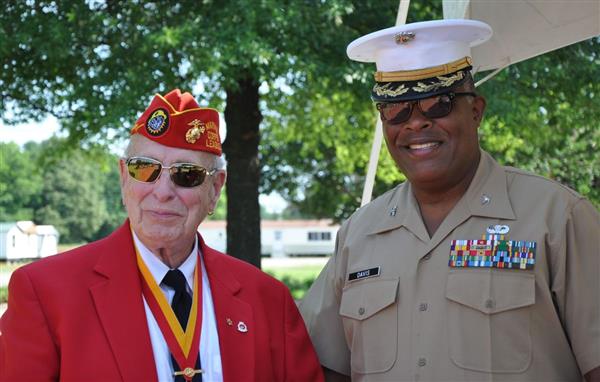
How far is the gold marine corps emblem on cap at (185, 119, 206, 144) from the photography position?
2812mm

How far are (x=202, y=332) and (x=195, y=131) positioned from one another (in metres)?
0.74

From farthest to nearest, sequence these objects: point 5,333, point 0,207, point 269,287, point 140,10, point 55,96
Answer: point 0,207 → point 55,96 → point 140,10 → point 269,287 → point 5,333

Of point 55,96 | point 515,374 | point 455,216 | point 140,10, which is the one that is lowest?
point 515,374

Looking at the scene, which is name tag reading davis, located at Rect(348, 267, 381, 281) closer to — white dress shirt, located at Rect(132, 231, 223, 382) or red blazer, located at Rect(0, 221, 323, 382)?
red blazer, located at Rect(0, 221, 323, 382)

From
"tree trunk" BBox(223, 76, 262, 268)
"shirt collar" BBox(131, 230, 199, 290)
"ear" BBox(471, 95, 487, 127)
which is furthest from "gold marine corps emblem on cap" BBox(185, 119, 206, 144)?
"tree trunk" BBox(223, 76, 262, 268)

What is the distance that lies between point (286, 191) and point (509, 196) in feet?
60.7

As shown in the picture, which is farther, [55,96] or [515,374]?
[55,96]

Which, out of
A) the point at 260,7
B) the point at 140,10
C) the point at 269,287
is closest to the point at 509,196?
the point at 269,287

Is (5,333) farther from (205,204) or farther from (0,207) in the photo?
(0,207)

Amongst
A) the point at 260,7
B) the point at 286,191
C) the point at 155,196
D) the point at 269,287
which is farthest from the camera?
the point at 286,191

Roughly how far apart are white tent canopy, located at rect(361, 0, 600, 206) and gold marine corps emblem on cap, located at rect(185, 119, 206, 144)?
2.84 metres

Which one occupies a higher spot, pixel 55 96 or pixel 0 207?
pixel 55 96

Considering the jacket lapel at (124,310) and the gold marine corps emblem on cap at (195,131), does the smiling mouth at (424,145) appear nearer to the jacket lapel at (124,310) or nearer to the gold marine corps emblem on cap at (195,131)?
the gold marine corps emblem on cap at (195,131)

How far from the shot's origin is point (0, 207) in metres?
17.6
